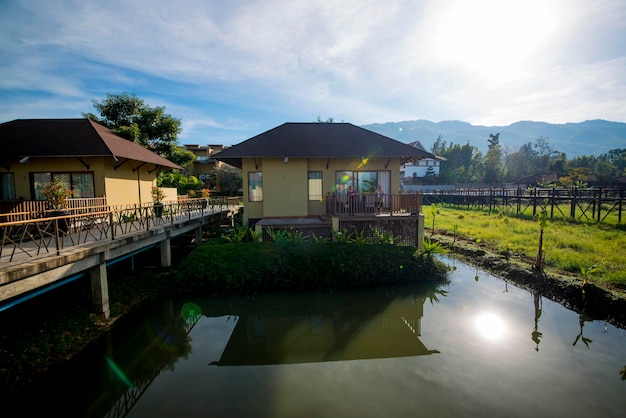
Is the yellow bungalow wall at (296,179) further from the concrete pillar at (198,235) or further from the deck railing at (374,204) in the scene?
the concrete pillar at (198,235)

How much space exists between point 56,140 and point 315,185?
1173 cm

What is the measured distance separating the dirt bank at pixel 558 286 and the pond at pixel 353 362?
1.33 feet

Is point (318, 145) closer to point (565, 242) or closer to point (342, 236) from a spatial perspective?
point (342, 236)

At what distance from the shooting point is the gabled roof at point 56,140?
41.4 ft

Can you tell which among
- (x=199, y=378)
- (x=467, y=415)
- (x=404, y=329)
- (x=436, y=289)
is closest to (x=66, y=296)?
(x=199, y=378)

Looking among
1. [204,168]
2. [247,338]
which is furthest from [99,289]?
[204,168]

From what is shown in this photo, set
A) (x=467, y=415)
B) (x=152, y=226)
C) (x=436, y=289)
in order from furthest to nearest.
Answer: (x=152, y=226) < (x=436, y=289) < (x=467, y=415)

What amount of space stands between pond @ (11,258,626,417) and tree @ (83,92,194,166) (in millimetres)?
19847

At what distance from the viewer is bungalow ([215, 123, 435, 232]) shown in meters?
13.9

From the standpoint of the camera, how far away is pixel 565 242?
12750 mm

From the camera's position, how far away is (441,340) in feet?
24.0

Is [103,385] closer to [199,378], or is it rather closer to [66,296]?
[199,378]

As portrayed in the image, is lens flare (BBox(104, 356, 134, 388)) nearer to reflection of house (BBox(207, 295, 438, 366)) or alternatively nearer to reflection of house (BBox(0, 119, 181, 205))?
reflection of house (BBox(207, 295, 438, 366))

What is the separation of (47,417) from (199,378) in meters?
2.33
